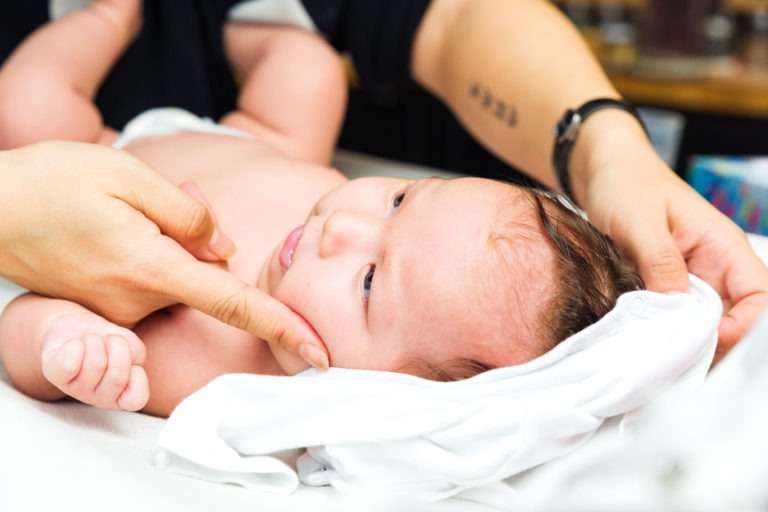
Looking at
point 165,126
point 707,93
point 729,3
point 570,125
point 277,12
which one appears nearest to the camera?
point 570,125

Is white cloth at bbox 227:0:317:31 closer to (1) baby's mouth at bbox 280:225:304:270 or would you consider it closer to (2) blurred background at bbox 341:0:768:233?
(1) baby's mouth at bbox 280:225:304:270

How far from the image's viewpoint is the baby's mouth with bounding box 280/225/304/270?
802 millimetres

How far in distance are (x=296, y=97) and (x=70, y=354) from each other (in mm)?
640

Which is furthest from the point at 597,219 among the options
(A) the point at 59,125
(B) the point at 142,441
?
(A) the point at 59,125

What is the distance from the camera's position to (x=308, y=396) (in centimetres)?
67

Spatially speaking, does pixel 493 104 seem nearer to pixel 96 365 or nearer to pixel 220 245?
pixel 220 245

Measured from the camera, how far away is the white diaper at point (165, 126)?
1.14 metres

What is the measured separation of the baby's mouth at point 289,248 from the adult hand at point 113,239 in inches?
3.2

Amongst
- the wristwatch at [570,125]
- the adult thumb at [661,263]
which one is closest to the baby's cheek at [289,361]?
the adult thumb at [661,263]

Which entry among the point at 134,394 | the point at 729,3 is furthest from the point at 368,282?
the point at 729,3

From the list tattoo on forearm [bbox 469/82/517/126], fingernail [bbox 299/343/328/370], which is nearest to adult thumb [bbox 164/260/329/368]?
fingernail [bbox 299/343/328/370]

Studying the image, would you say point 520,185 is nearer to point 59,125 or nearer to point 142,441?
point 142,441

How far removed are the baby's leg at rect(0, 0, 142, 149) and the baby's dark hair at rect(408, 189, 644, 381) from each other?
64 cm

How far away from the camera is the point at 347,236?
761 mm
